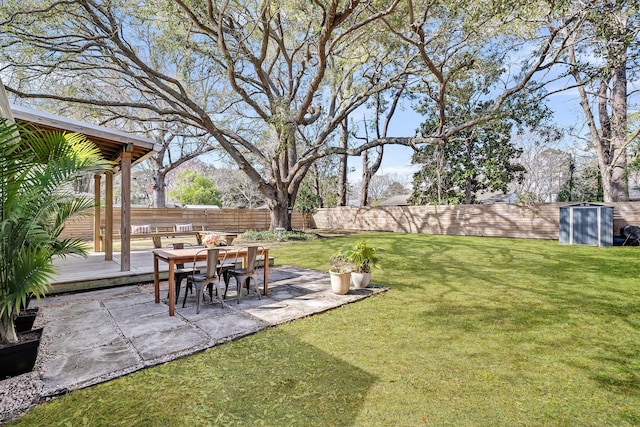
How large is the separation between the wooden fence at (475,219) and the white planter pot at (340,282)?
10.7 m

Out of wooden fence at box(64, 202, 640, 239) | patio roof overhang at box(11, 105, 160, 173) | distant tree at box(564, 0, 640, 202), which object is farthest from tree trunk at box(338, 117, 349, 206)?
patio roof overhang at box(11, 105, 160, 173)

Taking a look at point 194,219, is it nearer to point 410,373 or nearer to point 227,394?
point 227,394

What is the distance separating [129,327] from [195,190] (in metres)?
28.7

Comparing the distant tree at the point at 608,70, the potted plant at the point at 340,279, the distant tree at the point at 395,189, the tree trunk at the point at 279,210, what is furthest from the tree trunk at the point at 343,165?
the distant tree at the point at 395,189

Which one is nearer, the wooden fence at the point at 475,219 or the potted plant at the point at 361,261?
the potted plant at the point at 361,261

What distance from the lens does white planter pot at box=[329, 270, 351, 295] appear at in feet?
14.5

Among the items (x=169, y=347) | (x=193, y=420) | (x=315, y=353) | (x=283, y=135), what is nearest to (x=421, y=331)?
(x=315, y=353)

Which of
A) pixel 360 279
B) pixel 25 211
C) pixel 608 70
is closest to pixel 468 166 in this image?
pixel 608 70

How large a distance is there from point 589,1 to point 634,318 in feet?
26.0

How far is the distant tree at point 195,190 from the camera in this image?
2966 cm

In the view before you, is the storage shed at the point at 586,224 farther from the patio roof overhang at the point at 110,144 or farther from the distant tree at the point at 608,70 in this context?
the patio roof overhang at the point at 110,144

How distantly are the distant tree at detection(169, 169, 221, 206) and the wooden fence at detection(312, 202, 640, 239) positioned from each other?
16872mm

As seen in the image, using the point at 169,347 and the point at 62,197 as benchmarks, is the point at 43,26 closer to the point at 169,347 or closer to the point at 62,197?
the point at 62,197

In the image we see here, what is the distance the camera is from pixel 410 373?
233 cm
